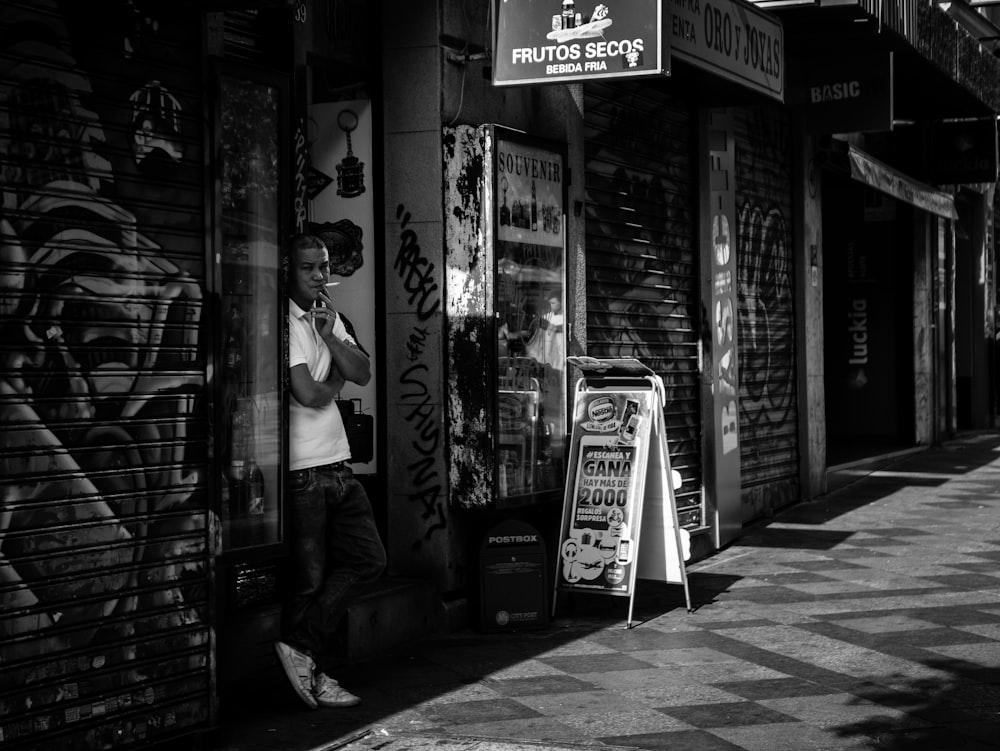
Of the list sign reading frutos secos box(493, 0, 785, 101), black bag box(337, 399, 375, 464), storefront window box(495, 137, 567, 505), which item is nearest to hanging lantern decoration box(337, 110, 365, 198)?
storefront window box(495, 137, 567, 505)

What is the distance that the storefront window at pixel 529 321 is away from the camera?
7.81 m

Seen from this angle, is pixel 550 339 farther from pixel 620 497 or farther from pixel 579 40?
pixel 579 40

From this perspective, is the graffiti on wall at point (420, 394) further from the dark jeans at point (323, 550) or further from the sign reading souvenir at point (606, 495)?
the dark jeans at point (323, 550)

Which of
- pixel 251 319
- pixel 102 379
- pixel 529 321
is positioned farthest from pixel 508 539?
pixel 102 379

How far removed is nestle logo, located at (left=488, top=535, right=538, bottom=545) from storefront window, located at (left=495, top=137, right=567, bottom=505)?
20 centimetres

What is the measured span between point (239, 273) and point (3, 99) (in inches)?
64.0

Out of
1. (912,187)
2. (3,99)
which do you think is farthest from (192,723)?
(912,187)

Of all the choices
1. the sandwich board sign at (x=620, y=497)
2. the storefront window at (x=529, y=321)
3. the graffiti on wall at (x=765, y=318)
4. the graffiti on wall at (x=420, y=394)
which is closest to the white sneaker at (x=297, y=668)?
the graffiti on wall at (x=420, y=394)

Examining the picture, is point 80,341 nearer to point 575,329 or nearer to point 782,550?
point 575,329

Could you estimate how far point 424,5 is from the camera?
766cm

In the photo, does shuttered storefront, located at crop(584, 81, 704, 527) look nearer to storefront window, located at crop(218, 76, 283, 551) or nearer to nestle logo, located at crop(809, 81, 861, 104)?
nestle logo, located at crop(809, 81, 861, 104)

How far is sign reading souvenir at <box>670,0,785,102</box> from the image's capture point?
27.0 feet

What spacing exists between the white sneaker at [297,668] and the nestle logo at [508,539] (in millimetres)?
1946

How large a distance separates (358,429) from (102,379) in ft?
9.29
